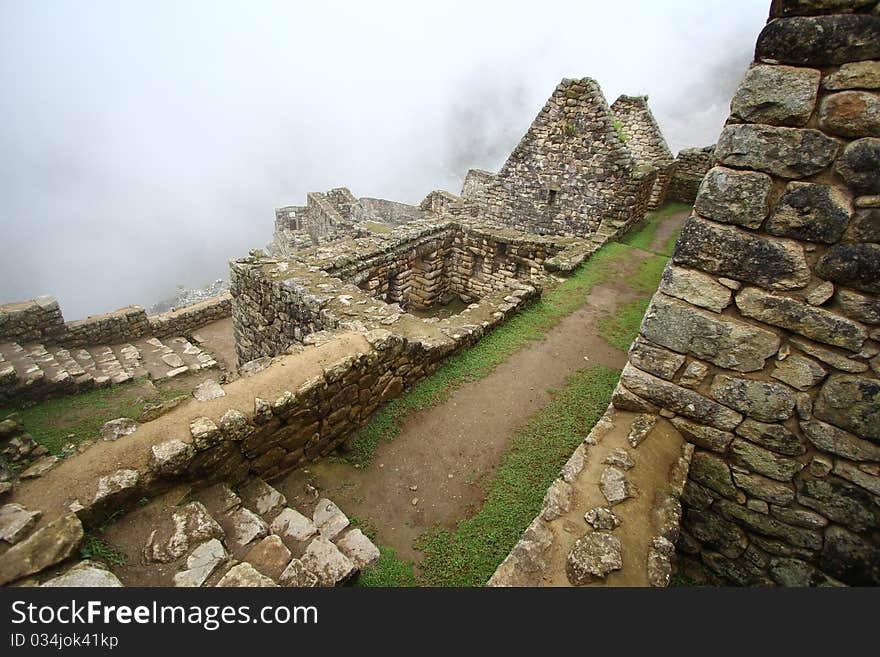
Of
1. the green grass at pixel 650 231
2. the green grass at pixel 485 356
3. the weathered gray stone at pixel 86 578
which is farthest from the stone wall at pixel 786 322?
the green grass at pixel 650 231

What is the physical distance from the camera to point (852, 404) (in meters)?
2.91

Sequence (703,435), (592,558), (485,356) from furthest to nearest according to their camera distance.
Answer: (485,356)
(703,435)
(592,558)

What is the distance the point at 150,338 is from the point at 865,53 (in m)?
15.8

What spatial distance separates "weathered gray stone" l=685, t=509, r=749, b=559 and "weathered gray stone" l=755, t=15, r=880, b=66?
3542 millimetres

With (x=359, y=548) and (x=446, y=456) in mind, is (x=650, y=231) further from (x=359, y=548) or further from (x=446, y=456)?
(x=359, y=548)

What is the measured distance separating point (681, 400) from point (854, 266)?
151 cm

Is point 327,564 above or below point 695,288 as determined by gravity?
below

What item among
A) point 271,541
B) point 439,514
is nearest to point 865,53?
point 439,514

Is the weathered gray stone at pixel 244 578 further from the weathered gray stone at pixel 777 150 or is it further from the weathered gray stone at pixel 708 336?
the weathered gray stone at pixel 777 150

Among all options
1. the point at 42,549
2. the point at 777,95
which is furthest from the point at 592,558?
the point at 42,549

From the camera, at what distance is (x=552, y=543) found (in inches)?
119

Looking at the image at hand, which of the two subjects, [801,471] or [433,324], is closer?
[801,471]

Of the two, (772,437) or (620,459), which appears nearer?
(772,437)

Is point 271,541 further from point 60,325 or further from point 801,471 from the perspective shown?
point 60,325
